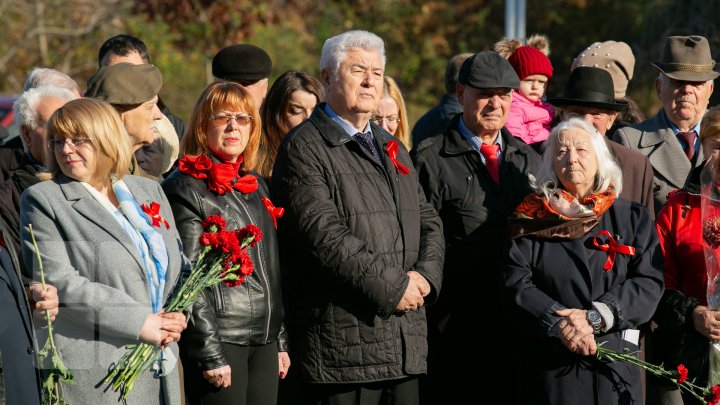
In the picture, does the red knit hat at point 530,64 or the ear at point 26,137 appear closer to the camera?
the ear at point 26,137

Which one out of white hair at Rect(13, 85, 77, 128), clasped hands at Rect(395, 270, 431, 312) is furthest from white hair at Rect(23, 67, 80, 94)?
clasped hands at Rect(395, 270, 431, 312)

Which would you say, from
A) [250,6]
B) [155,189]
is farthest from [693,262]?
[250,6]

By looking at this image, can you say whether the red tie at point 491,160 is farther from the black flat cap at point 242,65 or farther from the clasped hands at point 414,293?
the black flat cap at point 242,65

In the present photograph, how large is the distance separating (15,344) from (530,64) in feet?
13.5

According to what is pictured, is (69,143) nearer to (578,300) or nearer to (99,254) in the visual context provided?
(99,254)

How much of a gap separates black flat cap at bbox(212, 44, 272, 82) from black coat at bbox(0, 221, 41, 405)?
2.79 meters

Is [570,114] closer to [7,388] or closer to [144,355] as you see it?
[144,355]

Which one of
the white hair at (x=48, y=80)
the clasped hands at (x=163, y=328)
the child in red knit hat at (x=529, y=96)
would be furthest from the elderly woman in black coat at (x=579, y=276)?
the white hair at (x=48, y=80)

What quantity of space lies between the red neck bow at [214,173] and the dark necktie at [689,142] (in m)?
2.85

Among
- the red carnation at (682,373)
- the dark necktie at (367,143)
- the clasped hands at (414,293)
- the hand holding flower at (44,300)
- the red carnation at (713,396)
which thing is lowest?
the red carnation at (713,396)

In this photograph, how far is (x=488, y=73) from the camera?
6109mm

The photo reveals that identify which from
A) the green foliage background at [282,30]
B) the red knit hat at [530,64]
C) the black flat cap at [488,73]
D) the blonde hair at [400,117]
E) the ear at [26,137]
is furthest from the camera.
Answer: the green foliage background at [282,30]

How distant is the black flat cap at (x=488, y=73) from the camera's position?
6.08 metres

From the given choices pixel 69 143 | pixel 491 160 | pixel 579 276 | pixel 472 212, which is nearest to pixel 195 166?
pixel 69 143
